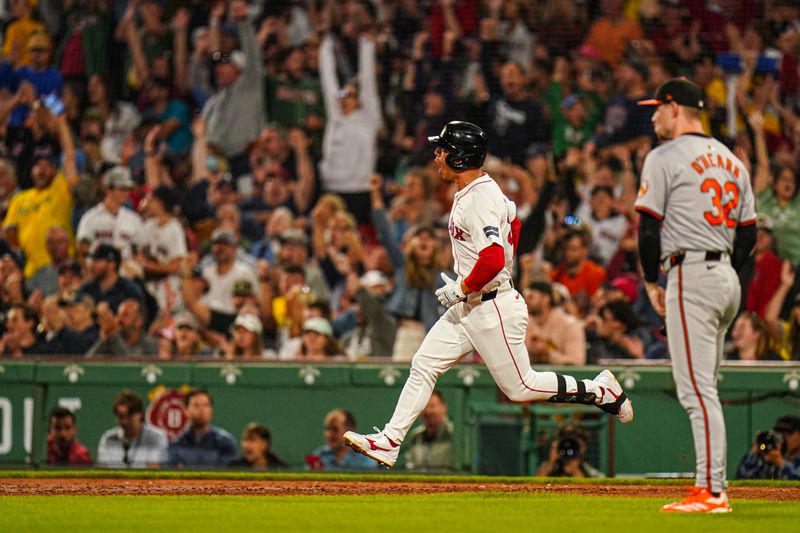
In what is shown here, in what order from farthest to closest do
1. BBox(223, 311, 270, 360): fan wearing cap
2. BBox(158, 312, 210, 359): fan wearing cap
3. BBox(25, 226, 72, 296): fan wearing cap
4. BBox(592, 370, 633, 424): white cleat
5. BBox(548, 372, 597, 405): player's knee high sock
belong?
1. BBox(25, 226, 72, 296): fan wearing cap
2. BBox(158, 312, 210, 359): fan wearing cap
3. BBox(223, 311, 270, 360): fan wearing cap
4. BBox(592, 370, 633, 424): white cleat
5. BBox(548, 372, 597, 405): player's knee high sock

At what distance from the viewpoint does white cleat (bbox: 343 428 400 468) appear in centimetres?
661

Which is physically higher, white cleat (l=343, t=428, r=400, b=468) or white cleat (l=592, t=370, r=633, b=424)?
white cleat (l=592, t=370, r=633, b=424)

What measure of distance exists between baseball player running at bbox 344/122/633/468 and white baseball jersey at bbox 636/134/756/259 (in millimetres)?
982

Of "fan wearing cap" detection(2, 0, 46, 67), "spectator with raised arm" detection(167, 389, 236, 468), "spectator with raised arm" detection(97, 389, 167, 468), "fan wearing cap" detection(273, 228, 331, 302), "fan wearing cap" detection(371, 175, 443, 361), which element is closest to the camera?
"spectator with raised arm" detection(167, 389, 236, 468)

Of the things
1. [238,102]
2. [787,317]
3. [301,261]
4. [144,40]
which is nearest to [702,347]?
[787,317]

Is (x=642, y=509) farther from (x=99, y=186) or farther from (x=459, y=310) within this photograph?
(x=99, y=186)

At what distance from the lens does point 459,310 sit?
265 inches

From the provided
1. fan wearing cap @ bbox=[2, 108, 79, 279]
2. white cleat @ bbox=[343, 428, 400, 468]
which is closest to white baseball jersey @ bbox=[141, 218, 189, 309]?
fan wearing cap @ bbox=[2, 108, 79, 279]

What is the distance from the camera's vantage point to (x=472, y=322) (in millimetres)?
6656

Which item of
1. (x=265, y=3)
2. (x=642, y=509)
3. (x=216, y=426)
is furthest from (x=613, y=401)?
(x=265, y=3)

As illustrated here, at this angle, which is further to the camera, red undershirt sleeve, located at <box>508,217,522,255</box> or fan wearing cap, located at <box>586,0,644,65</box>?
fan wearing cap, located at <box>586,0,644,65</box>

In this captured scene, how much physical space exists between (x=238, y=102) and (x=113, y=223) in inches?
91.5

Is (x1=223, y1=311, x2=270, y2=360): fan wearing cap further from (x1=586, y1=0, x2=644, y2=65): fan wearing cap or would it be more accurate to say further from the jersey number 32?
the jersey number 32

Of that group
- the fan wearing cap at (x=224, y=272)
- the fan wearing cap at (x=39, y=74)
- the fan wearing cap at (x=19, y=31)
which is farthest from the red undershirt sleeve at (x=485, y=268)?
the fan wearing cap at (x=19, y=31)
